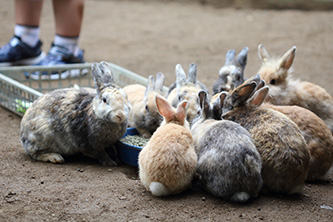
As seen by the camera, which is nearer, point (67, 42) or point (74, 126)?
point (74, 126)

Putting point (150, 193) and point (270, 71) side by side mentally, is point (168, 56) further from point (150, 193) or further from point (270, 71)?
point (150, 193)

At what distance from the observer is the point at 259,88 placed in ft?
13.3

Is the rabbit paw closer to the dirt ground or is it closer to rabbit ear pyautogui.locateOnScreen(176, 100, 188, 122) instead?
the dirt ground

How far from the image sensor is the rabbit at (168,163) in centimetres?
330

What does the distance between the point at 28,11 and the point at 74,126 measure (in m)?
3.49

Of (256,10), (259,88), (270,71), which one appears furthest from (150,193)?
(256,10)

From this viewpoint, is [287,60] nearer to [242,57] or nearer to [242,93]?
[242,57]

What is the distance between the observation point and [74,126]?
400 cm

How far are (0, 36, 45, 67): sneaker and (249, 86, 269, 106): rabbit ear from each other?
14.3 ft

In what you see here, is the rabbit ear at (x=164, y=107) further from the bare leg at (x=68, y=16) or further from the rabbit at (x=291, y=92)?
the bare leg at (x=68, y=16)

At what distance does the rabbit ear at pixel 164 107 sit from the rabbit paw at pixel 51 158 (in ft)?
3.40

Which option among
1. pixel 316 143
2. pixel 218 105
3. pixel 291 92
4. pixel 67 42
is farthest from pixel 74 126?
pixel 67 42

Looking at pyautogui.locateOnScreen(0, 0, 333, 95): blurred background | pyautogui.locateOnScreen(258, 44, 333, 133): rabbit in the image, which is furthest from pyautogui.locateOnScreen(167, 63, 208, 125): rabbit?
pyautogui.locateOnScreen(0, 0, 333, 95): blurred background

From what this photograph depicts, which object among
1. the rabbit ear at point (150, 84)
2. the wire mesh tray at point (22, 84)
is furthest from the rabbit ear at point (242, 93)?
the wire mesh tray at point (22, 84)
